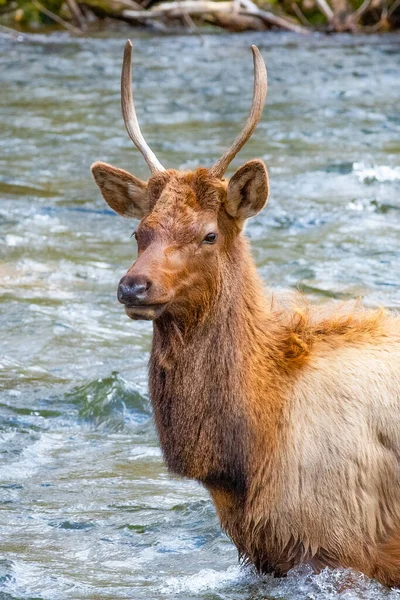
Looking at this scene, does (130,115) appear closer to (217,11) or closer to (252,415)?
(252,415)

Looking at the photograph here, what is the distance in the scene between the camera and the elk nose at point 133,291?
446 cm

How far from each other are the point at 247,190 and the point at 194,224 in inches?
12.0

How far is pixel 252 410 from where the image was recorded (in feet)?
15.9

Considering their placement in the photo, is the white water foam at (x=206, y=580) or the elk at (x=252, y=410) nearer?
the elk at (x=252, y=410)

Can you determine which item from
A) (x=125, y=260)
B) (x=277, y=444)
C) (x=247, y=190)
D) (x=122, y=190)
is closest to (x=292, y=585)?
(x=277, y=444)

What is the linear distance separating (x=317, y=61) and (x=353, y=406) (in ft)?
51.7

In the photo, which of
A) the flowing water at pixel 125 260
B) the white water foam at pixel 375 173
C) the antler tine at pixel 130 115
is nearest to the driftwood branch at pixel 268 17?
the flowing water at pixel 125 260

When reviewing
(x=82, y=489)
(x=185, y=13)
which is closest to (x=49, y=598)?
(x=82, y=489)

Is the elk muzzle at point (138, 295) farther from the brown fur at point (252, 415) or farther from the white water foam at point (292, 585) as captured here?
the white water foam at point (292, 585)

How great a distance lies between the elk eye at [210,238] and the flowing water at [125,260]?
4.69ft

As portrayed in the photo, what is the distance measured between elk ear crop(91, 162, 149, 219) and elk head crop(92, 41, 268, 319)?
0.52 feet

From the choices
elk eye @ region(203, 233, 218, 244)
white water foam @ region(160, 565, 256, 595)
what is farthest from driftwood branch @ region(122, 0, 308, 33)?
white water foam @ region(160, 565, 256, 595)

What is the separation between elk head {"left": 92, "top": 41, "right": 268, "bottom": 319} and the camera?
15.3 ft

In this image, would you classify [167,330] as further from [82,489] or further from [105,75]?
[105,75]
